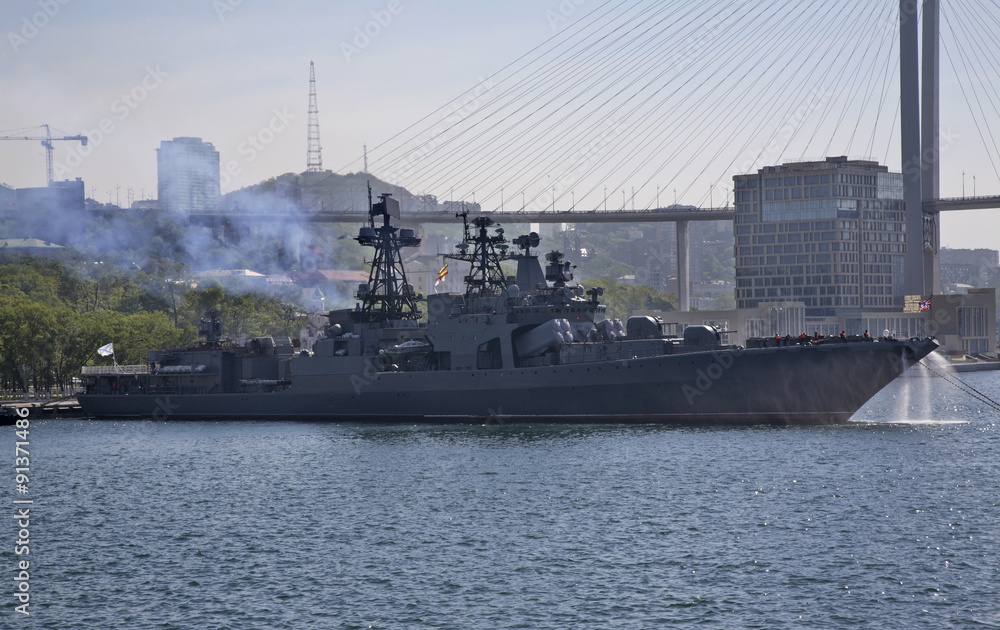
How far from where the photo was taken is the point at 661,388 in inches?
1476

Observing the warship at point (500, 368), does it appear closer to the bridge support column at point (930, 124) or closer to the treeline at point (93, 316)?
the treeline at point (93, 316)

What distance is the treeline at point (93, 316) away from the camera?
6212cm

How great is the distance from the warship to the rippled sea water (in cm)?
158

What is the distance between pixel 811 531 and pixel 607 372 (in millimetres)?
16005

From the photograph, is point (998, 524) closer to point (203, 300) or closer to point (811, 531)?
point (811, 531)

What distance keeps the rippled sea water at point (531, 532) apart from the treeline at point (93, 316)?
28260 millimetres

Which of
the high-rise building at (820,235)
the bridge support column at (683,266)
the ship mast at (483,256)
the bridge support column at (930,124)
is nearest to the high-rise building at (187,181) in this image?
the bridge support column at (683,266)

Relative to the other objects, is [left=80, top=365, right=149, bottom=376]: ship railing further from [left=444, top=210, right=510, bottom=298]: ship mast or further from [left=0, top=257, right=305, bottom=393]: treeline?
[left=444, top=210, right=510, bottom=298]: ship mast

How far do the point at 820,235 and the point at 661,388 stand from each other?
83.8m

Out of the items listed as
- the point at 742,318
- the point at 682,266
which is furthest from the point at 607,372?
the point at 682,266

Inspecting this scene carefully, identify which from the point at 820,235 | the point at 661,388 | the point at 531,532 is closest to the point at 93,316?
the point at 661,388

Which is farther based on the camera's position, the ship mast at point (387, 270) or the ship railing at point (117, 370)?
the ship railing at point (117, 370)

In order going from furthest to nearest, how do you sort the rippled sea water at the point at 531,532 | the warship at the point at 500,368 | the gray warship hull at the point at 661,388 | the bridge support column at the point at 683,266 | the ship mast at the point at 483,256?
the bridge support column at the point at 683,266, the ship mast at the point at 483,256, the warship at the point at 500,368, the gray warship hull at the point at 661,388, the rippled sea water at the point at 531,532

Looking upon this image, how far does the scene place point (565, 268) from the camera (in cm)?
4388
